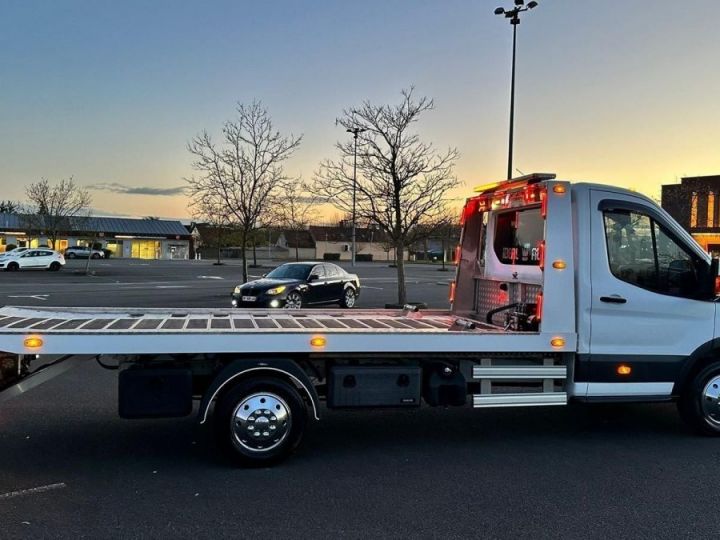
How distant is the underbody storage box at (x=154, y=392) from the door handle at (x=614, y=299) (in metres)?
3.67

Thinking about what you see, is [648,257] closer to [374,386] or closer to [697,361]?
[697,361]

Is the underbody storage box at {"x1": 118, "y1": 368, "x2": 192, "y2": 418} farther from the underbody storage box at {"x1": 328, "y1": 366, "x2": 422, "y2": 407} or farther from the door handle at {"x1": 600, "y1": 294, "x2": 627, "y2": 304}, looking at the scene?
the door handle at {"x1": 600, "y1": 294, "x2": 627, "y2": 304}

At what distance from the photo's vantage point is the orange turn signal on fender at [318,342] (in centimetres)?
493

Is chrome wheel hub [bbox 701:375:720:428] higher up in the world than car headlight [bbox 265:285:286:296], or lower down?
lower down

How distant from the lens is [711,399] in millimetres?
5863

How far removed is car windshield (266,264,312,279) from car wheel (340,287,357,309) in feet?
5.47

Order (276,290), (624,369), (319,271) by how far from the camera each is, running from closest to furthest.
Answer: (624,369) → (276,290) → (319,271)

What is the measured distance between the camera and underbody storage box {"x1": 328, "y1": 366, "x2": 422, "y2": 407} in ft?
17.1

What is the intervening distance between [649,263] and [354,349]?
2.94 meters

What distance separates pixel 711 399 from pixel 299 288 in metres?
12.3

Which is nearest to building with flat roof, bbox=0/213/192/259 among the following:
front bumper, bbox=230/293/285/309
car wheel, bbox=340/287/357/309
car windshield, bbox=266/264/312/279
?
car wheel, bbox=340/287/357/309

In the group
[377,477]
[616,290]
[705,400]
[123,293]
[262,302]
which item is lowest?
[377,477]

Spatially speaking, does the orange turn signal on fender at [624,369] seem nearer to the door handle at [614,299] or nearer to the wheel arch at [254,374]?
the door handle at [614,299]

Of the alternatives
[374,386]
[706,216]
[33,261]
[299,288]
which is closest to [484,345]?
[374,386]
